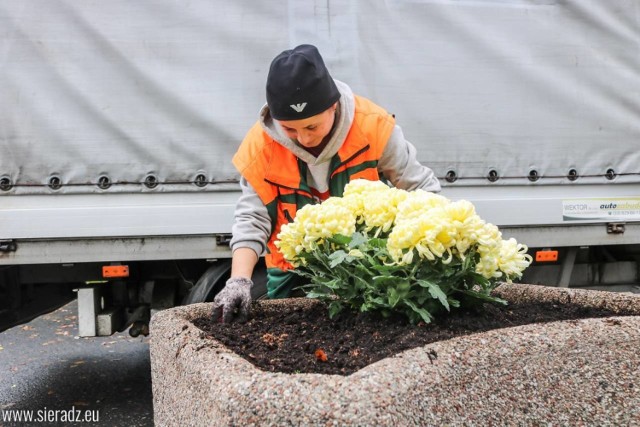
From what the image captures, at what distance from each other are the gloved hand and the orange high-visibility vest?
1.38 ft

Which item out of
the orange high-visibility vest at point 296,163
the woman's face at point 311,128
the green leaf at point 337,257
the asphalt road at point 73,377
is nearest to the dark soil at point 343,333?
the green leaf at point 337,257

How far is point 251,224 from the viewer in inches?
97.7

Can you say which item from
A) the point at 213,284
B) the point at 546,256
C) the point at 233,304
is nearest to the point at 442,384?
the point at 233,304

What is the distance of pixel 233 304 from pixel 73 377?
4095 mm

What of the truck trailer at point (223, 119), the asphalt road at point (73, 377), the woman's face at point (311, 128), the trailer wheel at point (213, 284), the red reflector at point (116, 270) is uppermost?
→ the woman's face at point (311, 128)

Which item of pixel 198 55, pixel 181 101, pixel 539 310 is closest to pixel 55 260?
pixel 181 101

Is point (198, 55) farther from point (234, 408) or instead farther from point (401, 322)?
point (234, 408)

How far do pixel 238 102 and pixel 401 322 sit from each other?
2.42 metres

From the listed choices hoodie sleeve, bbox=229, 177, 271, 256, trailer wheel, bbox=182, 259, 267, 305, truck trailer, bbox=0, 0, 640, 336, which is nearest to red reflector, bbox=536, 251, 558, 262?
truck trailer, bbox=0, 0, 640, 336

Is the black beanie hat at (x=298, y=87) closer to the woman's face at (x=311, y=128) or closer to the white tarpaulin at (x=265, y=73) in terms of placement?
the woman's face at (x=311, y=128)

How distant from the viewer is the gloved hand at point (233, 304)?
2.16 m

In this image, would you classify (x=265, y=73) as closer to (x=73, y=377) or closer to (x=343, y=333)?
(x=343, y=333)

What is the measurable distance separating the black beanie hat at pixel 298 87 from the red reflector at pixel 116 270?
214cm

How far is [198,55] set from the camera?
388 centimetres
